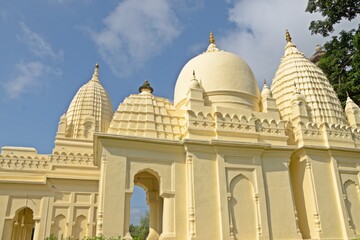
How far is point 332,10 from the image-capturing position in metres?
22.9

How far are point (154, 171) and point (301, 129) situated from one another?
7.34 metres

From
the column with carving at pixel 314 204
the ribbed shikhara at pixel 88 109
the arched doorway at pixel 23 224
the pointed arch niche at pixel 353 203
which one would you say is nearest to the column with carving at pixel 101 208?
the column with carving at pixel 314 204

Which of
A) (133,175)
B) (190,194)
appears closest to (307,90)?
(190,194)

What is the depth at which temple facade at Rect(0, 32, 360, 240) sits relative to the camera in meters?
12.7

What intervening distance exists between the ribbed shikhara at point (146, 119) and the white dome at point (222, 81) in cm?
206

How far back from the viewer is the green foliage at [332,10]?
22656mm

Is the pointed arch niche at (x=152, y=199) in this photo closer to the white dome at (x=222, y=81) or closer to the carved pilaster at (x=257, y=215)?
the white dome at (x=222, y=81)

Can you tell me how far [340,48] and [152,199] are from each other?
18.3m

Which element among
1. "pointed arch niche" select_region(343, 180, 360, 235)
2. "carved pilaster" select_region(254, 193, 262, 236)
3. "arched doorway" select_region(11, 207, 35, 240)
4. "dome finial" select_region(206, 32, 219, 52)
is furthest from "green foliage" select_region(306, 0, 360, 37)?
"arched doorway" select_region(11, 207, 35, 240)

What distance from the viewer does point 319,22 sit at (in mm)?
24031

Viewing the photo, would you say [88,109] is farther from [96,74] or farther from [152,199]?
[152,199]

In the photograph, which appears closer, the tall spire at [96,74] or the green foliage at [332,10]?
the green foliage at [332,10]

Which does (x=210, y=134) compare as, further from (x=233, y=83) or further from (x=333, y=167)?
(x=333, y=167)

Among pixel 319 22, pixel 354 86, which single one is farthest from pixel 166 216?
pixel 319 22
